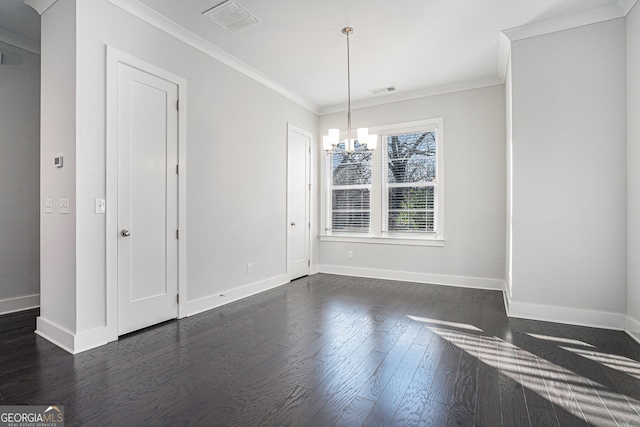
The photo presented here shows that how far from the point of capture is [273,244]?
477 centimetres

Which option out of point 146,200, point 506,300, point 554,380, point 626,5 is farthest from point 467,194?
point 146,200

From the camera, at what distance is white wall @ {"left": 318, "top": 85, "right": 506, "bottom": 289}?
14.9 feet

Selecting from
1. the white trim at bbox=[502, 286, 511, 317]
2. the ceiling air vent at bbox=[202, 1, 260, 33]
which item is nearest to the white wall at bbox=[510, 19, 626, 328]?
the white trim at bbox=[502, 286, 511, 317]

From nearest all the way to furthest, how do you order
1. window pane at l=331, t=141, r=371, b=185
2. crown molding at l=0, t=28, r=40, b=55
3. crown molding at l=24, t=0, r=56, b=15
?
crown molding at l=24, t=0, r=56, b=15 < crown molding at l=0, t=28, r=40, b=55 < window pane at l=331, t=141, r=371, b=185

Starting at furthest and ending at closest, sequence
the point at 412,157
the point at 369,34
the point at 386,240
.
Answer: the point at 386,240, the point at 412,157, the point at 369,34

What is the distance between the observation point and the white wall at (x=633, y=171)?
2795 millimetres

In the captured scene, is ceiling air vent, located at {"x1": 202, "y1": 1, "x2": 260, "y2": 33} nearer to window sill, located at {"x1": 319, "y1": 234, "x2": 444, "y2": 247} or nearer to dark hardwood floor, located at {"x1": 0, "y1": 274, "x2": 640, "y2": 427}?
dark hardwood floor, located at {"x1": 0, "y1": 274, "x2": 640, "y2": 427}

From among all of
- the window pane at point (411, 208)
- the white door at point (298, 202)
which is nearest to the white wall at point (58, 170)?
the white door at point (298, 202)

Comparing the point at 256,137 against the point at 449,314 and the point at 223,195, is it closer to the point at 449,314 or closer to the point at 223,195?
the point at 223,195

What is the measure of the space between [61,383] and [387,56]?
4.31 m

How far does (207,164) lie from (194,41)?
1.32m

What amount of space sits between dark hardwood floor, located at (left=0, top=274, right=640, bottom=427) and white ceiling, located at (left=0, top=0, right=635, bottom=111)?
9.85ft

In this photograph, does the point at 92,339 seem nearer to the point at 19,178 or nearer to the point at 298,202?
the point at 19,178

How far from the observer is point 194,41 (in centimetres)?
350
